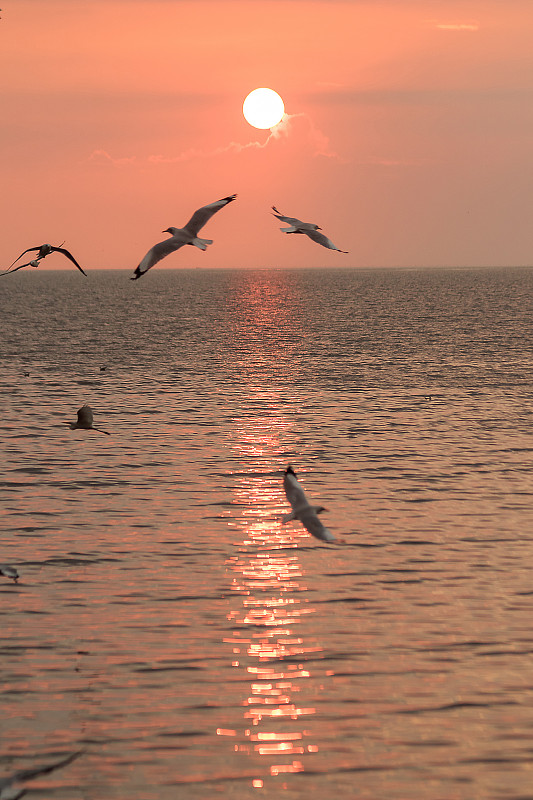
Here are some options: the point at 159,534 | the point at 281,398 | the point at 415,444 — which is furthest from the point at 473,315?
the point at 159,534

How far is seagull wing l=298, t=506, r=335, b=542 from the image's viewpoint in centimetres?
1453

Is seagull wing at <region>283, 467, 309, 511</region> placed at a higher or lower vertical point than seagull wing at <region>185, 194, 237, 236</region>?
lower

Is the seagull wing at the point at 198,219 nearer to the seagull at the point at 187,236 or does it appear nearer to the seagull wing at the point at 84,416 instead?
the seagull at the point at 187,236

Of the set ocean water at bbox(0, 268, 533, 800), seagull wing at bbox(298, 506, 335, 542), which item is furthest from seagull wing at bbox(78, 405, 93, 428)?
seagull wing at bbox(298, 506, 335, 542)

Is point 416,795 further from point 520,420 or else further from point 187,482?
point 520,420

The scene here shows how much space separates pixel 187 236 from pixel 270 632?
393 inches

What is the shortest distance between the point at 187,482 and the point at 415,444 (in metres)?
12.4

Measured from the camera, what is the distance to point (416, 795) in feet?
53.0

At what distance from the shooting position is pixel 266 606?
80.2 ft

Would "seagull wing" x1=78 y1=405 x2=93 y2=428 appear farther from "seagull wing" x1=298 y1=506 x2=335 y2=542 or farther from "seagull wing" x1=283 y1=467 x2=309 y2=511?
"seagull wing" x1=298 y1=506 x2=335 y2=542

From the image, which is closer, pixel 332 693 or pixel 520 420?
pixel 332 693

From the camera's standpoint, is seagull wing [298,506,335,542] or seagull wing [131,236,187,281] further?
seagull wing [298,506,335,542]

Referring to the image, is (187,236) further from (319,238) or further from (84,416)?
(84,416)

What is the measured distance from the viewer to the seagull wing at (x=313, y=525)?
1453 cm
